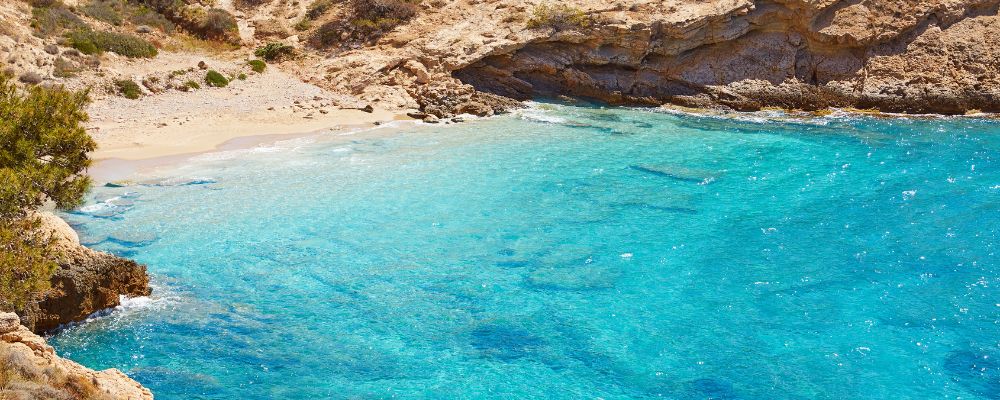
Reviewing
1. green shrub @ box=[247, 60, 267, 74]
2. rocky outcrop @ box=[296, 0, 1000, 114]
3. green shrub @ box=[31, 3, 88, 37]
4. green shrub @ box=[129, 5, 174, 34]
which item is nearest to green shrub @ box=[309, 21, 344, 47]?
rocky outcrop @ box=[296, 0, 1000, 114]

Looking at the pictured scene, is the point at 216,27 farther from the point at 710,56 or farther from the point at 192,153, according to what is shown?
the point at 710,56

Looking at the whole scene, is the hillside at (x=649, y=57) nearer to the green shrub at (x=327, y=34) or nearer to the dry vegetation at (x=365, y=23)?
the dry vegetation at (x=365, y=23)

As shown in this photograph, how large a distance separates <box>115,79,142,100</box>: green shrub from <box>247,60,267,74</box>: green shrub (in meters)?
6.38

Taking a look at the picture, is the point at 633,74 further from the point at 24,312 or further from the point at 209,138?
the point at 24,312

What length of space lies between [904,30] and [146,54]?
35.4 m

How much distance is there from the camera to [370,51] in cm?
3959

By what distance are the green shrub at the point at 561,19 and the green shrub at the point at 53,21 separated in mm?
21377

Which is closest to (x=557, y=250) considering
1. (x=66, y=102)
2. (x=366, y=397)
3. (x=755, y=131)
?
(x=366, y=397)

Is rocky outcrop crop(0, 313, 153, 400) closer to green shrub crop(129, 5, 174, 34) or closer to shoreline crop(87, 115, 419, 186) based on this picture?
shoreline crop(87, 115, 419, 186)

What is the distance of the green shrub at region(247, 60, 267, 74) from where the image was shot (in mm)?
38219

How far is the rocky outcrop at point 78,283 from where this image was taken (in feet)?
48.6

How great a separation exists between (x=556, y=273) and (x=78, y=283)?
32.5ft

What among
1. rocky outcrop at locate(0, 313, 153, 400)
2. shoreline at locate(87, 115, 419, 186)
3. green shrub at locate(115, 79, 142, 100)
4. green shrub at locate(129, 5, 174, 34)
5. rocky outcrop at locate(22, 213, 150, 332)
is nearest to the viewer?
rocky outcrop at locate(0, 313, 153, 400)

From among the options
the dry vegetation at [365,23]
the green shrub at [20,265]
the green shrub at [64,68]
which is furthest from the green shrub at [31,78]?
the green shrub at [20,265]
